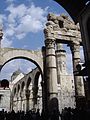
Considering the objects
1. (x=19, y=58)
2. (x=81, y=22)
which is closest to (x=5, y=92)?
(x=19, y=58)

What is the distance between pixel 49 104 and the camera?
1661 centimetres

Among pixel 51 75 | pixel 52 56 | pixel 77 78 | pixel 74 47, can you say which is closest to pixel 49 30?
pixel 52 56

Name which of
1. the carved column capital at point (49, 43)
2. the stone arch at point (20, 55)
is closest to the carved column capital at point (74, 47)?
the carved column capital at point (49, 43)

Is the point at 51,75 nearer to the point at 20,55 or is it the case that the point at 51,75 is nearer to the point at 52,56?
the point at 52,56

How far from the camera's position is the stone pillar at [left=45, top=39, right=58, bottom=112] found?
16547 millimetres

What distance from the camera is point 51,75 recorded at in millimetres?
17266

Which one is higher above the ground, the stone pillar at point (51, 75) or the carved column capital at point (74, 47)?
the carved column capital at point (74, 47)

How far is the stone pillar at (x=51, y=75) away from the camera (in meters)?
16.5

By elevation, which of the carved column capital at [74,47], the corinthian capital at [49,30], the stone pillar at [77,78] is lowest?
the stone pillar at [77,78]

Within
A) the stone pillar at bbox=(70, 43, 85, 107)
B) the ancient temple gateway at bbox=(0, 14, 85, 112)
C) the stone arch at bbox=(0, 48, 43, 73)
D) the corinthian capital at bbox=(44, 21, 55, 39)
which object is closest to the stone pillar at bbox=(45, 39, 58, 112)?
the ancient temple gateway at bbox=(0, 14, 85, 112)

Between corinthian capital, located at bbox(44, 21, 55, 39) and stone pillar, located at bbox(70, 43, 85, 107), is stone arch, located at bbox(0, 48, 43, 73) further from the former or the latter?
stone pillar, located at bbox(70, 43, 85, 107)

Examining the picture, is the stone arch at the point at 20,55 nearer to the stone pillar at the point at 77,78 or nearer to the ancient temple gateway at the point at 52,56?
the ancient temple gateway at the point at 52,56

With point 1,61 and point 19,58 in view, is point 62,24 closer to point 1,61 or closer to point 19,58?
point 19,58

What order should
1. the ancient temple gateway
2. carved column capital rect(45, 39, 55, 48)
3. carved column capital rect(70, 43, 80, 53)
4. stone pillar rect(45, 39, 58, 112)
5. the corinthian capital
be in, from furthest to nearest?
carved column capital rect(70, 43, 80, 53) → the corinthian capital → carved column capital rect(45, 39, 55, 48) → the ancient temple gateway → stone pillar rect(45, 39, 58, 112)
